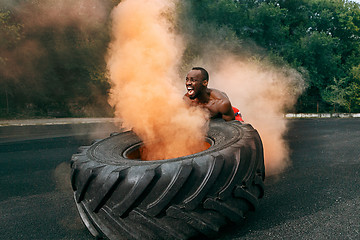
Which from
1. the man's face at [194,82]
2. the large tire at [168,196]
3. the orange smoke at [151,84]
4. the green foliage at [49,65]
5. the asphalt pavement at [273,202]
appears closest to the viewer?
the large tire at [168,196]

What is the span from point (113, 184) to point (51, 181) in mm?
2314

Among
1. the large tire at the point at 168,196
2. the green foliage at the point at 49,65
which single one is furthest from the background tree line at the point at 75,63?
the large tire at the point at 168,196

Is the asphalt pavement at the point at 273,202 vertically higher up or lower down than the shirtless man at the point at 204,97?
lower down

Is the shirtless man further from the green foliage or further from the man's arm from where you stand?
the green foliage

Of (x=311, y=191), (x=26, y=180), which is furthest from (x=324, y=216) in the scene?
(x=26, y=180)

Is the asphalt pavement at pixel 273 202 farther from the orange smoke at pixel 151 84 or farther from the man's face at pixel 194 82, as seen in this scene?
the man's face at pixel 194 82

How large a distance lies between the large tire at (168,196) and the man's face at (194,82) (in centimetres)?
148

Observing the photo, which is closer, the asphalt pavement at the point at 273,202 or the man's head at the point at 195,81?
the asphalt pavement at the point at 273,202

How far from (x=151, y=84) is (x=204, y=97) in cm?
72

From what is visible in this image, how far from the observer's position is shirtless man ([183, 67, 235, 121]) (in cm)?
344

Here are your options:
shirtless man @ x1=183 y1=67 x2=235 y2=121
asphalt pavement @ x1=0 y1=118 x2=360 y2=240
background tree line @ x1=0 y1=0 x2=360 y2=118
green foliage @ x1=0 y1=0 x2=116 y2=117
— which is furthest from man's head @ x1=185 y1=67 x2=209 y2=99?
green foliage @ x1=0 y1=0 x2=116 y2=117

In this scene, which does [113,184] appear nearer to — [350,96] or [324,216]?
[324,216]

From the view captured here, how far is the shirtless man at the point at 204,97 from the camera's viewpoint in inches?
136

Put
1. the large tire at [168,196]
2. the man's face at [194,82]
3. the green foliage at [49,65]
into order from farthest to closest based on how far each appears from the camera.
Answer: the green foliage at [49,65]
the man's face at [194,82]
the large tire at [168,196]
